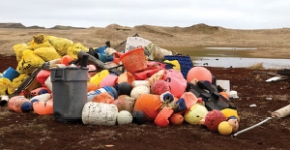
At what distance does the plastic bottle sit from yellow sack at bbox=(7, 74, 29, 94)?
142 centimetres

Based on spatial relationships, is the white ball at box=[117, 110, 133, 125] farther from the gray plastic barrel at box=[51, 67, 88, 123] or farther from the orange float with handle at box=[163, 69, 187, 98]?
the orange float with handle at box=[163, 69, 187, 98]

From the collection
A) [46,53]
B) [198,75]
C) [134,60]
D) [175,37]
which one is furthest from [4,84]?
[175,37]

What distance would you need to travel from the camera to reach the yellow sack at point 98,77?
7.61m

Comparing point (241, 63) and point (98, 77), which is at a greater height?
point (98, 77)

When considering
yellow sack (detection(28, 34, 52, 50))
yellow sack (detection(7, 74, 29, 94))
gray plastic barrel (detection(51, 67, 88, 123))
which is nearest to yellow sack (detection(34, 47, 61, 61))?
yellow sack (detection(28, 34, 52, 50))

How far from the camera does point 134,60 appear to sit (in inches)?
283

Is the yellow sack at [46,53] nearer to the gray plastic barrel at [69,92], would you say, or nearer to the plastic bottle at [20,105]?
the plastic bottle at [20,105]

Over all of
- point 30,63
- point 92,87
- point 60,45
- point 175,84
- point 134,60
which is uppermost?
point 60,45

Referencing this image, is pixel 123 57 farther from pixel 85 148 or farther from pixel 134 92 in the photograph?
pixel 85 148

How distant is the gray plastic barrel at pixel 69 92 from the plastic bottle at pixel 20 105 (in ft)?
3.48

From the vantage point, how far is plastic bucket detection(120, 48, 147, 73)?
23.4 feet

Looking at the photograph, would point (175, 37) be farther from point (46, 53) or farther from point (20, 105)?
point (20, 105)

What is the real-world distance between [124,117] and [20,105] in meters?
1.95

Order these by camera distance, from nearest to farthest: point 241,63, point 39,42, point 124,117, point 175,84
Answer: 1. point 124,117
2. point 175,84
3. point 39,42
4. point 241,63
